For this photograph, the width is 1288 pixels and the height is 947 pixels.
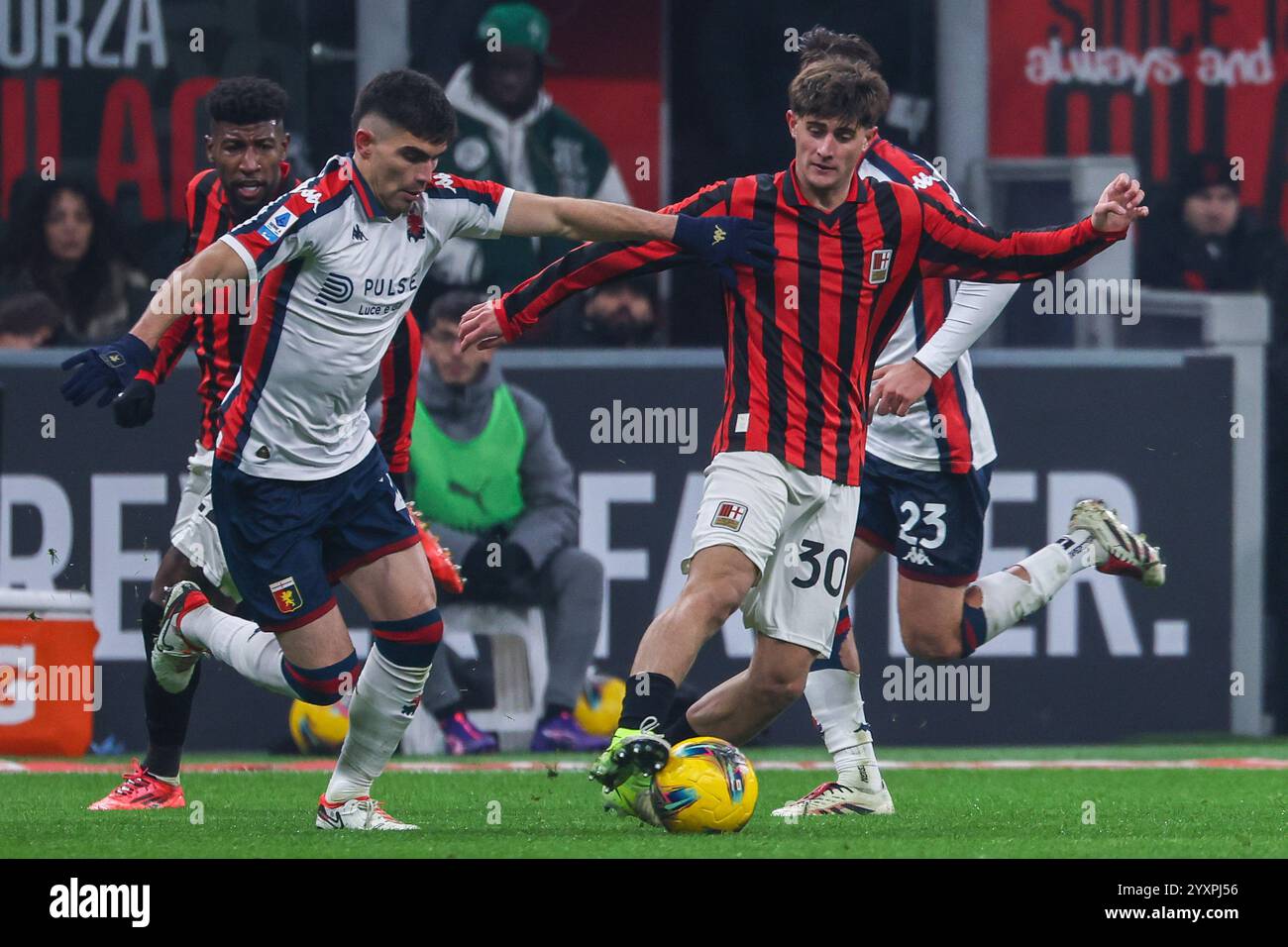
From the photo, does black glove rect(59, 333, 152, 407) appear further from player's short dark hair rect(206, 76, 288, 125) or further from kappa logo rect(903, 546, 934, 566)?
kappa logo rect(903, 546, 934, 566)

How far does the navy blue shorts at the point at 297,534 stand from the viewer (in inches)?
258

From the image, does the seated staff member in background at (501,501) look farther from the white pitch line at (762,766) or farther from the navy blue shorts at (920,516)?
the navy blue shorts at (920,516)

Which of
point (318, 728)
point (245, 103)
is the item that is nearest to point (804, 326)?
point (245, 103)

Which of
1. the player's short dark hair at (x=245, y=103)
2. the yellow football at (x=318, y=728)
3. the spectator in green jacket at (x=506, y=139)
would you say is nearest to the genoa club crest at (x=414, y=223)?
the player's short dark hair at (x=245, y=103)

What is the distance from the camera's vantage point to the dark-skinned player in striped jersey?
6391mm

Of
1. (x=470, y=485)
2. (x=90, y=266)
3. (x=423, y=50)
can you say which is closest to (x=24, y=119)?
(x=90, y=266)

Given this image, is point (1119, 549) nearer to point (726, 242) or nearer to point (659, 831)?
point (726, 242)

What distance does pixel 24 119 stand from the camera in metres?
11.0

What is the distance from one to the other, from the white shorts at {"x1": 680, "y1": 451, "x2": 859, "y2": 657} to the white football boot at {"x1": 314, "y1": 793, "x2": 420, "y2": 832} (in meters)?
1.05

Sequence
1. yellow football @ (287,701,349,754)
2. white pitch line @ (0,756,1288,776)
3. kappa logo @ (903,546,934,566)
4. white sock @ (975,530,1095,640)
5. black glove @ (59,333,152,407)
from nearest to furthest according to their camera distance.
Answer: black glove @ (59,333,152,407) < kappa logo @ (903,546,934,566) < white sock @ (975,530,1095,640) < white pitch line @ (0,756,1288,776) < yellow football @ (287,701,349,754)

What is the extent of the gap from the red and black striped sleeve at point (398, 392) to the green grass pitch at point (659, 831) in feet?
3.59

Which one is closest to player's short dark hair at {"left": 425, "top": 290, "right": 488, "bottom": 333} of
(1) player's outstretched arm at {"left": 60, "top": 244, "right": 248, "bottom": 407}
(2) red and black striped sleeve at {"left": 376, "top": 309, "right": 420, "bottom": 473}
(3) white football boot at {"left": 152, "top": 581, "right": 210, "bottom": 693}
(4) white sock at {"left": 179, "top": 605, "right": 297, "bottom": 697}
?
(2) red and black striped sleeve at {"left": 376, "top": 309, "right": 420, "bottom": 473}

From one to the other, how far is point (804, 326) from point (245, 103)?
2011 mm

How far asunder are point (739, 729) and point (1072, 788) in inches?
81.5
